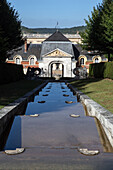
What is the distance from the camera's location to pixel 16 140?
12.8 ft

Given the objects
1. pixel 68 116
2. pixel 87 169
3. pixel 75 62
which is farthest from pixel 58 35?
pixel 87 169

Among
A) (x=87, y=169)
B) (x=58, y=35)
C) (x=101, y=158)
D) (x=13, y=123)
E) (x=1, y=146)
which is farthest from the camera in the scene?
(x=58, y=35)

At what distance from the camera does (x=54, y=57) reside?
148 ft

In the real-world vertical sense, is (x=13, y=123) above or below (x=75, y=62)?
below

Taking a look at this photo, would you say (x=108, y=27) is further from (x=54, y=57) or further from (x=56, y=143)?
(x=54, y=57)

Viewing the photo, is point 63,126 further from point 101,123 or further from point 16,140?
point 16,140

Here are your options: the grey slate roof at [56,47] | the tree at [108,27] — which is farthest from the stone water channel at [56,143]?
the grey slate roof at [56,47]

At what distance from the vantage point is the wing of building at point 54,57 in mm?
44812

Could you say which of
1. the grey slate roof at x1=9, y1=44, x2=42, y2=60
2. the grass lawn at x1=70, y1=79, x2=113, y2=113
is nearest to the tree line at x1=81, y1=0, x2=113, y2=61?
the grass lawn at x1=70, y1=79, x2=113, y2=113

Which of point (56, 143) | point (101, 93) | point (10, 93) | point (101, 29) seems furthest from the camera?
point (101, 29)

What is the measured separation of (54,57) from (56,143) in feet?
138

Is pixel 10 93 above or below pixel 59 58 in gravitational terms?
below

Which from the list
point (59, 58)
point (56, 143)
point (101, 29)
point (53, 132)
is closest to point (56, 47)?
point (59, 58)

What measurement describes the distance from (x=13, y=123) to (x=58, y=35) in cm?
4732
